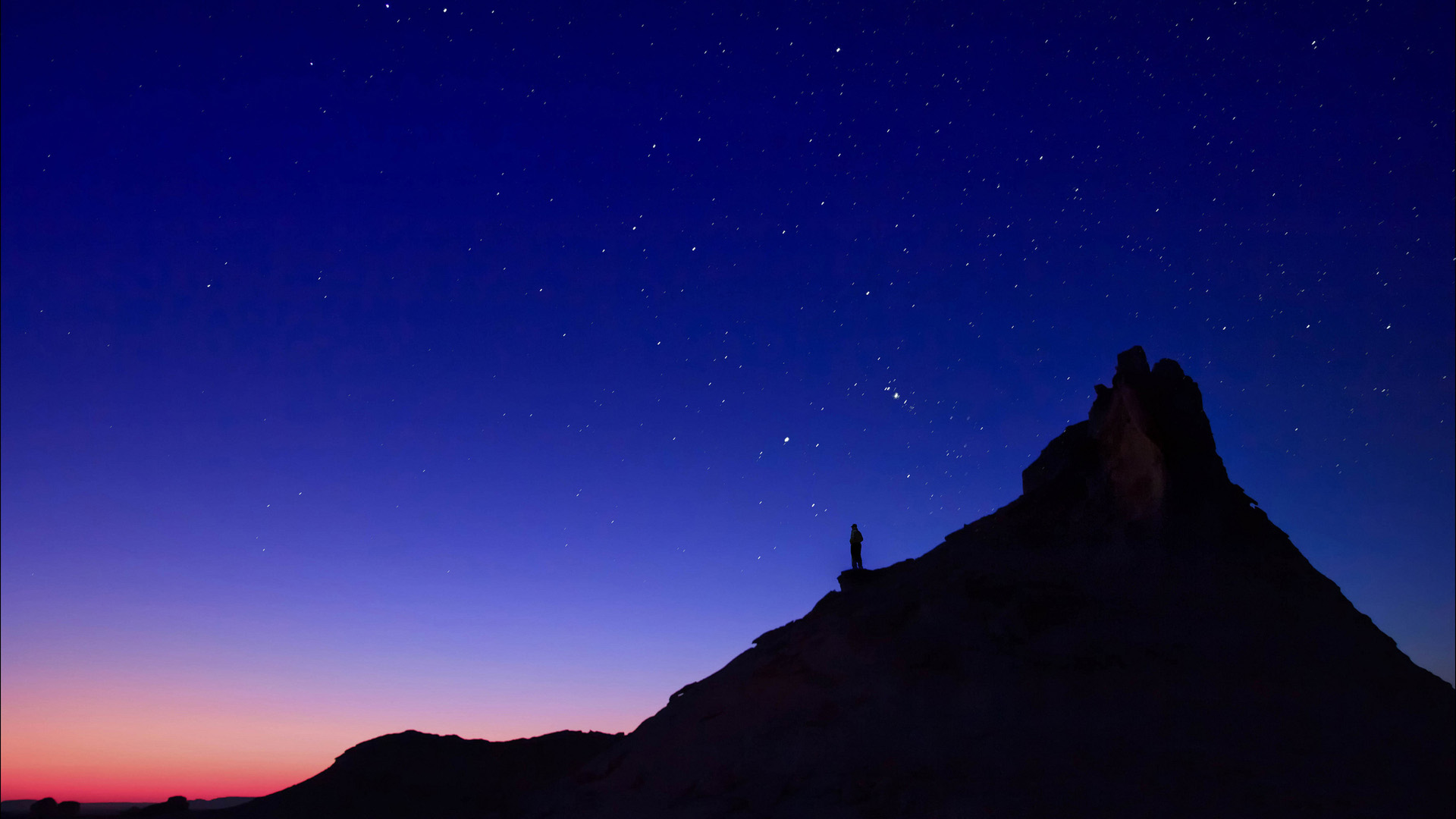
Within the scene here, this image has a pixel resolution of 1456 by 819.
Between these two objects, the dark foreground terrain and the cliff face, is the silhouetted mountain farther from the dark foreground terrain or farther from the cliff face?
the cliff face

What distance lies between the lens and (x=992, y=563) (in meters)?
26.2

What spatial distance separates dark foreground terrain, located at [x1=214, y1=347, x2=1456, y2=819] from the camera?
58.4ft

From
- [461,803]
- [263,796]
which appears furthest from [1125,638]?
[263,796]

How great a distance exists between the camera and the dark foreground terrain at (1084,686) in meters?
17.8

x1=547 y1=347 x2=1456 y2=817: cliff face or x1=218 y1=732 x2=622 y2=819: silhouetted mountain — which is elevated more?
x1=547 y1=347 x2=1456 y2=817: cliff face

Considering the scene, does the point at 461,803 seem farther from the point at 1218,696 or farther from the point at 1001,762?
the point at 1218,696

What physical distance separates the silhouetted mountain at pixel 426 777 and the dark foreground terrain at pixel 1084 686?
29.3 inches

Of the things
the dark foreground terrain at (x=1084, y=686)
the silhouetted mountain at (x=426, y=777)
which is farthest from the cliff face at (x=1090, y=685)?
the silhouetted mountain at (x=426, y=777)

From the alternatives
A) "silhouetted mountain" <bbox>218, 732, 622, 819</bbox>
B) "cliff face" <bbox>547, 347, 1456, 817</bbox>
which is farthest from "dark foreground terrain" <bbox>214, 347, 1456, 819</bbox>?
"silhouetted mountain" <bbox>218, 732, 622, 819</bbox>

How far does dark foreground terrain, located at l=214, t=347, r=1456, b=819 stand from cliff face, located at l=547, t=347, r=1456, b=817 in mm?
59

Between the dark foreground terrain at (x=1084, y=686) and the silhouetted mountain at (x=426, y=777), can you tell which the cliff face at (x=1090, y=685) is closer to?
the dark foreground terrain at (x=1084, y=686)

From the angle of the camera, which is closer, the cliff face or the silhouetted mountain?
the cliff face

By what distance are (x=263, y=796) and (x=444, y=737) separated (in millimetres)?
7335

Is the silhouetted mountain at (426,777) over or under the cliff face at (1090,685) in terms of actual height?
under
